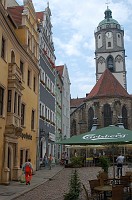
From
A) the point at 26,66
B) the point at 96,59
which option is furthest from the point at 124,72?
the point at 26,66

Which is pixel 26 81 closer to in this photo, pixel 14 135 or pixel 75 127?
pixel 14 135

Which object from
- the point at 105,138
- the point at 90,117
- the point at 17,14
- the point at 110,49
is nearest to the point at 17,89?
the point at 17,14

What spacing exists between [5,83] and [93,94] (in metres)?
44.6

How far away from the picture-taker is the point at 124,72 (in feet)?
252

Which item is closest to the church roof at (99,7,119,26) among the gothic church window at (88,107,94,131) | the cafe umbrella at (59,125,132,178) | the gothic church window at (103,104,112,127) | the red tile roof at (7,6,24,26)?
the gothic church window at (88,107,94,131)

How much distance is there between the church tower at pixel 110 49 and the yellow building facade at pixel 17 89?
52220 mm

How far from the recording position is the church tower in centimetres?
7769

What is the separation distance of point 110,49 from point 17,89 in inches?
2502

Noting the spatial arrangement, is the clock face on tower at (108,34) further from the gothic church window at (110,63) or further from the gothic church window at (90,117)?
the gothic church window at (90,117)

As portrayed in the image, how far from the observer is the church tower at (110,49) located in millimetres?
77688

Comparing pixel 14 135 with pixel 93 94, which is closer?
pixel 14 135

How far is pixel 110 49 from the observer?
80.1 m

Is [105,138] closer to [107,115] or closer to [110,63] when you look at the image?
[107,115]

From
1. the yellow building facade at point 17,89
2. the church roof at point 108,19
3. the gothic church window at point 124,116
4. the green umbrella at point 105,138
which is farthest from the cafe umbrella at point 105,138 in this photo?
the church roof at point 108,19
